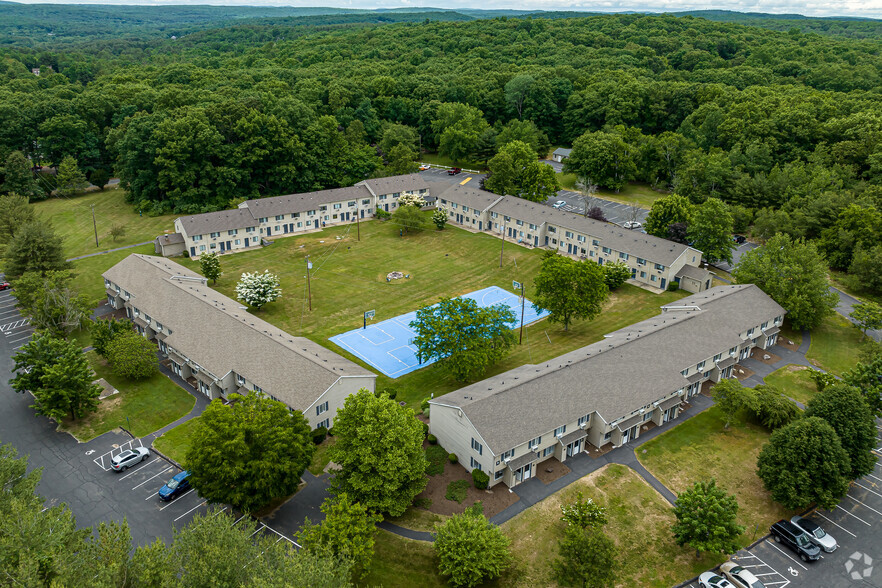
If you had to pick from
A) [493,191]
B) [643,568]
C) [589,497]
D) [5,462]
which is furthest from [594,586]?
[493,191]

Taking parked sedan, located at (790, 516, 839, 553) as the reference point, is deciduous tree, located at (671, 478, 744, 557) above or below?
above

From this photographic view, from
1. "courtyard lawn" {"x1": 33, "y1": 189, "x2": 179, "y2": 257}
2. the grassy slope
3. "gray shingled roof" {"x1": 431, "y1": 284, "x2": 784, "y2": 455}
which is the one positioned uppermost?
"gray shingled roof" {"x1": 431, "y1": 284, "x2": 784, "y2": 455}

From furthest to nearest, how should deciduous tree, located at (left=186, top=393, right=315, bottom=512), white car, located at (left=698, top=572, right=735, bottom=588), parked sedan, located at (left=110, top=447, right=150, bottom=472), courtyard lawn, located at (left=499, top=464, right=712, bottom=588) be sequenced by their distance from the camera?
parked sedan, located at (left=110, top=447, right=150, bottom=472)
deciduous tree, located at (left=186, top=393, right=315, bottom=512)
courtyard lawn, located at (left=499, top=464, right=712, bottom=588)
white car, located at (left=698, top=572, right=735, bottom=588)

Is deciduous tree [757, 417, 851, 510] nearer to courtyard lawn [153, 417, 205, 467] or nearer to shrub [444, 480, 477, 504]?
shrub [444, 480, 477, 504]

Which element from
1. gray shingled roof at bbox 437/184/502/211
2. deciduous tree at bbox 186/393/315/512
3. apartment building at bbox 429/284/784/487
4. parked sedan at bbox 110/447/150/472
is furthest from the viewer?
gray shingled roof at bbox 437/184/502/211

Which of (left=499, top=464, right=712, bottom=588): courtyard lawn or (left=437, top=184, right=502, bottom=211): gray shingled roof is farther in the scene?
(left=437, top=184, right=502, bottom=211): gray shingled roof

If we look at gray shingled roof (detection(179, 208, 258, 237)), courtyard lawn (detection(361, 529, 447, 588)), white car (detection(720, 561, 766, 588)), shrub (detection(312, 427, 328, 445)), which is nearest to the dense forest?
gray shingled roof (detection(179, 208, 258, 237))

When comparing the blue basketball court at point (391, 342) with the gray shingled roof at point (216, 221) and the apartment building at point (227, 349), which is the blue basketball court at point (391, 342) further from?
the gray shingled roof at point (216, 221)

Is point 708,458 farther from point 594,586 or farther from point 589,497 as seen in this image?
point 594,586
